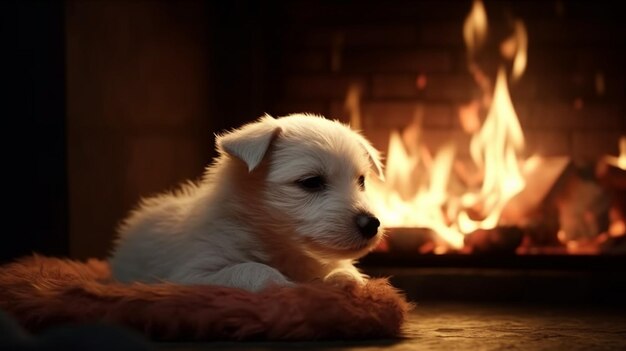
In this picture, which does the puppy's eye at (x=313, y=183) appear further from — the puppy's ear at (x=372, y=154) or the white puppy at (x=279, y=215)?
the puppy's ear at (x=372, y=154)

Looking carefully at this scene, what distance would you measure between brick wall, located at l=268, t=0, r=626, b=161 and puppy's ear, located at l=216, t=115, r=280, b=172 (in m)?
1.46

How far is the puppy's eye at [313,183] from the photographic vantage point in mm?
2357

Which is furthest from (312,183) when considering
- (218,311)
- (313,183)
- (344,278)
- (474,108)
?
(474,108)

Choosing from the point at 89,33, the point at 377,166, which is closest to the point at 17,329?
the point at 377,166

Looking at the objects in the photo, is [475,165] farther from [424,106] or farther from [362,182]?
[362,182]

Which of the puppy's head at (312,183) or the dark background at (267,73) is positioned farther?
the dark background at (267,73)

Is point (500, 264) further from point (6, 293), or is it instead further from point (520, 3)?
point (6, 293)

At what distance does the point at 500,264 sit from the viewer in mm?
3350

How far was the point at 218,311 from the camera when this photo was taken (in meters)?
2.06

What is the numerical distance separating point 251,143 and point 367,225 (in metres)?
0.37

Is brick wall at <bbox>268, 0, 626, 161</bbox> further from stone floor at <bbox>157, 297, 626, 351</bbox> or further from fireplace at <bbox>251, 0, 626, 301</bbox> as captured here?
stone floor at <bbox>157, 297, 626, 351</bbox>

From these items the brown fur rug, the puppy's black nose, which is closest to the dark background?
the brown fur rug

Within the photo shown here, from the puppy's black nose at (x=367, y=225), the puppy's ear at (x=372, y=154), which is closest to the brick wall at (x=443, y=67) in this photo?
the puppy's ear at (x=372, y=154)

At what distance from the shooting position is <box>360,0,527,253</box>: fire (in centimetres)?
360
